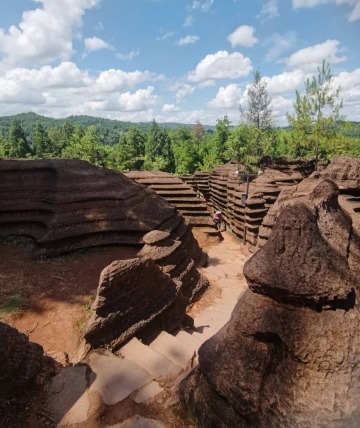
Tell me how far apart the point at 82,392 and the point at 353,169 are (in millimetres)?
7930

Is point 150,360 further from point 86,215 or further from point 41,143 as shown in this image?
point 41,143

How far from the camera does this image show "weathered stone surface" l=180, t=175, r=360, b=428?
7.17 feet

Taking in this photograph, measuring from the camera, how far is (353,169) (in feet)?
26.7

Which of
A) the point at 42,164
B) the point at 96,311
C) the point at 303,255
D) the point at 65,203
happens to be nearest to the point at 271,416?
the point at 303,255

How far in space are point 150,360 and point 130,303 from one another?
1193 mm

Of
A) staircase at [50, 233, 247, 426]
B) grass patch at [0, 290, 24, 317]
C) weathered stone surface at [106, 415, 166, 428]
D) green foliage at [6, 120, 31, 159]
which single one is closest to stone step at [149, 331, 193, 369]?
staircase at [50, 233, 247, 426]

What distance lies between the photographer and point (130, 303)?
527 centimetres

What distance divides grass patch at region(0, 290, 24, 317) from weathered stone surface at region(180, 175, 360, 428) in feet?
13.8

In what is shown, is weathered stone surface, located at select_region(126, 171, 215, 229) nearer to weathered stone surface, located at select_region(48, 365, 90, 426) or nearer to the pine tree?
weathered stone surface, located at select_region(48, 365, 90, 426)

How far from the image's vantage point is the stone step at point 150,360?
3.88m

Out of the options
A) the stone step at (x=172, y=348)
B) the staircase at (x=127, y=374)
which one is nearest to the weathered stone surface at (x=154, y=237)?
the staircase at (x=127, y=374)

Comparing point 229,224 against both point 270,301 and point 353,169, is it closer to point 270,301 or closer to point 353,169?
point 353,169

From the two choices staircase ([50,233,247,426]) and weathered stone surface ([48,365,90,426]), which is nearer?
weathered stone surface ([48,365,90,426])

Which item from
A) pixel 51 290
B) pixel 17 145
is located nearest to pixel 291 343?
pixel 51 290
